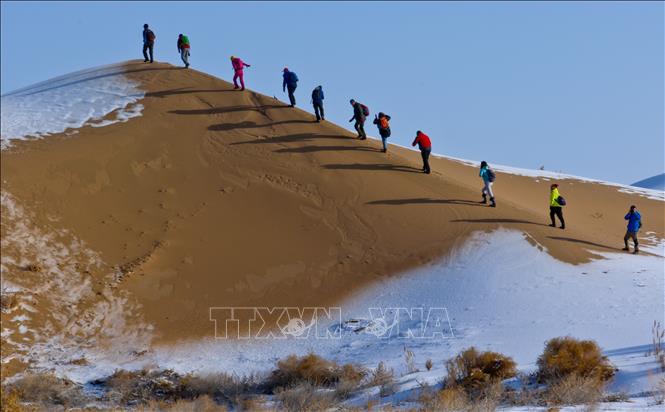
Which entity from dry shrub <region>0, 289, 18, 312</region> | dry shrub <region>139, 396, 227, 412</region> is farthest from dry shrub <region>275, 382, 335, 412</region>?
dry shrub <region>0, 289, 18, 312</region>

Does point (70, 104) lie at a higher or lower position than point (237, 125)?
higher

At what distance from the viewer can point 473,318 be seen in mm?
17109

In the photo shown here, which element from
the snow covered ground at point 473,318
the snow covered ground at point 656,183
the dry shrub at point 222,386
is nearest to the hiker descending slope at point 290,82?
the snow covered ground at point 473,318

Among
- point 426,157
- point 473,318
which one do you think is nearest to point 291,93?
point 426,157

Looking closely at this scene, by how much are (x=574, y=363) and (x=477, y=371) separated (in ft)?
4.67

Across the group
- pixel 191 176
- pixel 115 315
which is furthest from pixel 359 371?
pixel 191 176

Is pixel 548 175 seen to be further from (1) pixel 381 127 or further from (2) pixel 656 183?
(2) pixel 656 183

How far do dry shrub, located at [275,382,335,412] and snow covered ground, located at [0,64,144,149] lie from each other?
13.4 m

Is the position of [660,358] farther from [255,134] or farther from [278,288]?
[255,134]

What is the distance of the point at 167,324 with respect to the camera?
17688 millimetres

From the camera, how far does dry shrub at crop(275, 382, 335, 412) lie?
12.1m

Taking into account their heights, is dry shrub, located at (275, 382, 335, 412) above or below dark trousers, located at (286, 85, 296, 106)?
below

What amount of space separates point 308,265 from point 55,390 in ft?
23.0

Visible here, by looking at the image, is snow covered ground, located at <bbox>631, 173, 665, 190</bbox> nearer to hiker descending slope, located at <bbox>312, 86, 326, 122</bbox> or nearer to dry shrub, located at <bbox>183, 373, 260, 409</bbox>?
hiker descending slope, located at <bbox>312, 86, 326, 122</bbox>
